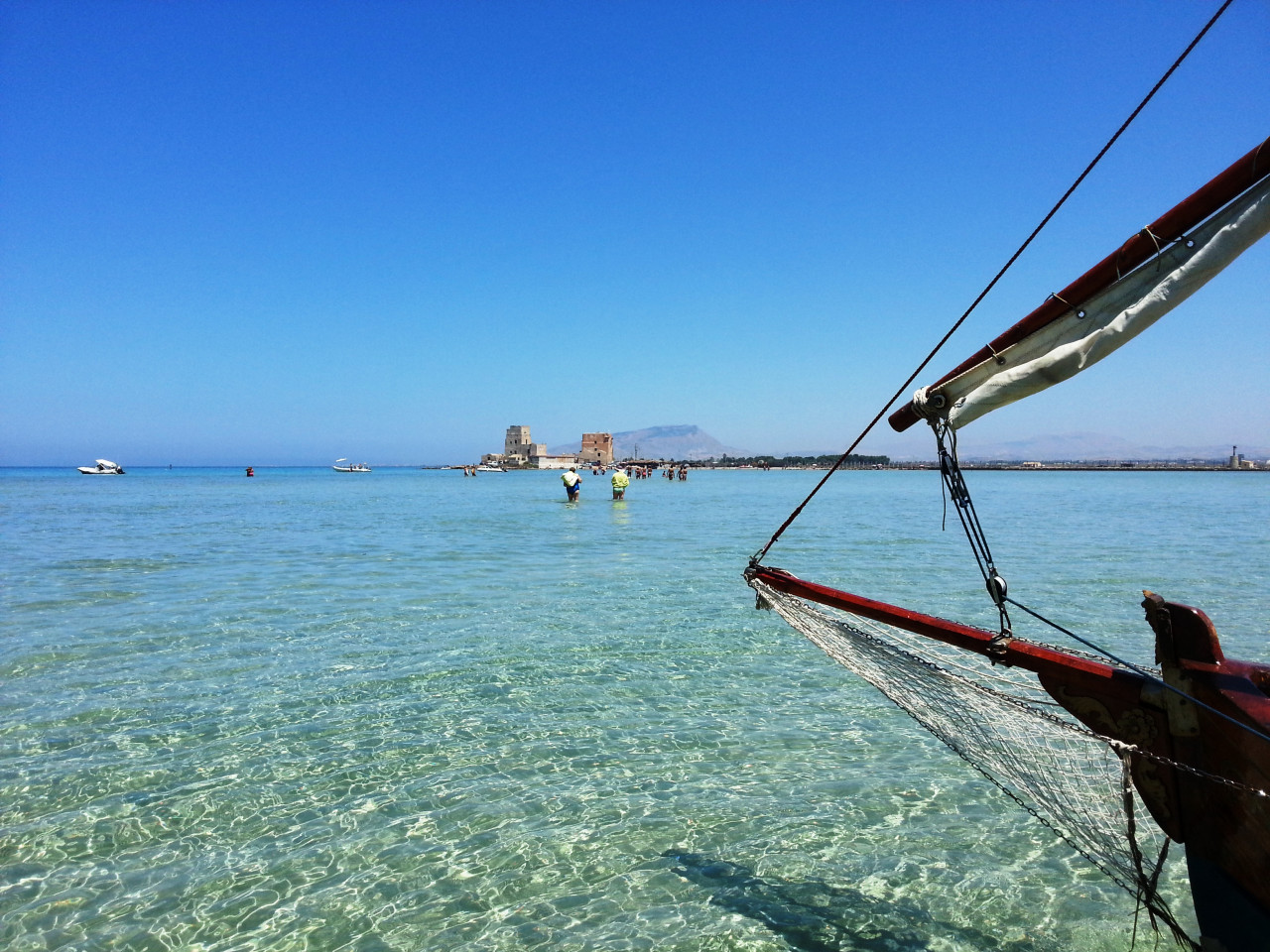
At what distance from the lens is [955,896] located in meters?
4.77

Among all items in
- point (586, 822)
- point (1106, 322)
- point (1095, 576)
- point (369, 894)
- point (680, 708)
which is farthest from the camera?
point (1095, 576)

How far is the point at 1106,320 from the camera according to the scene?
3.73 m

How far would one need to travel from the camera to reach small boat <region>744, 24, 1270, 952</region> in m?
3.17

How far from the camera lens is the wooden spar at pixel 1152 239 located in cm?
335

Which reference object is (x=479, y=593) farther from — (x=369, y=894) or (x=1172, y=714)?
(x=1172, y=714)

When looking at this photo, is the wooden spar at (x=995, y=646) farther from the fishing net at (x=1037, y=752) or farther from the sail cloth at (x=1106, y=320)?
the sail cloth at (x=1106, y=320)

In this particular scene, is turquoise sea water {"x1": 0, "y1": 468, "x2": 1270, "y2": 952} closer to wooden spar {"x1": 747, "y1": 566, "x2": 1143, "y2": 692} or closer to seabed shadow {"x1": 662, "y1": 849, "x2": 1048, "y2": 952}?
seabed shadow {"x1": 662, "y1": 849, "x2": 1048, "y2": 952}

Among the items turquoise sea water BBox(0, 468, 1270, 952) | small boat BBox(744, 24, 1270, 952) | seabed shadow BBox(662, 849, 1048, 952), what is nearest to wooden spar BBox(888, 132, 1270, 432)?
small boat BBox(744, 24, 1270, 952)

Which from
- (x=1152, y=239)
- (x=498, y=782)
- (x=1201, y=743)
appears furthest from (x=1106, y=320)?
(x=498, y=782)

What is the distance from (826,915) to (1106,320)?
12.7 ft

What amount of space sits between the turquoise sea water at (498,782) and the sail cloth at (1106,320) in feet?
10.7

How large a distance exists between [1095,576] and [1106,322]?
16199 mm

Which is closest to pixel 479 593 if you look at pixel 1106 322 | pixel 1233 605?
pixel 1106 322

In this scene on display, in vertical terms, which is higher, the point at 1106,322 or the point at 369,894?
the point at 1106,322
